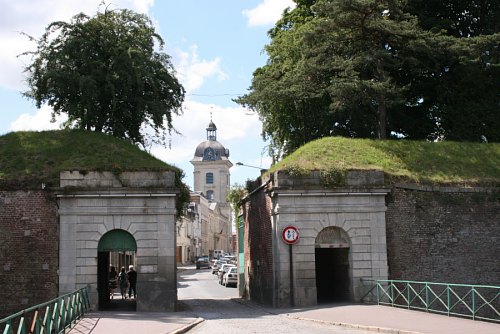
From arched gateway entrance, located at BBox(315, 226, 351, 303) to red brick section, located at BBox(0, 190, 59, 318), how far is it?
931 centimetres

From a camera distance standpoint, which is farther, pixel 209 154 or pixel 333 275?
pixel 209 154

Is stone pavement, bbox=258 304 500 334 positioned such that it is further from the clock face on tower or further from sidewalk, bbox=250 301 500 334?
the clock face on tower

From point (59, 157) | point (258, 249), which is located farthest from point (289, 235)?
point (59, 157)

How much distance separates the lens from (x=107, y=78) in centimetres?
2903

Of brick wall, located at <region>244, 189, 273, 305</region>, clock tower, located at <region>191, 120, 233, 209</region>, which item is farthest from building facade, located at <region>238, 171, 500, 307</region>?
clock tower, located at <region>191, 120, 233, 209</region>

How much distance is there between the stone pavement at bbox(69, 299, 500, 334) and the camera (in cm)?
1438

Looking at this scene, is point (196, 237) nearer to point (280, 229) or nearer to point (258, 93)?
point (258, 93)

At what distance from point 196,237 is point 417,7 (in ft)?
240

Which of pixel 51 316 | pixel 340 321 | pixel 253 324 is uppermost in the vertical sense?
pixel 51 316

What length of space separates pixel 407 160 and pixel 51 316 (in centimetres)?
1583

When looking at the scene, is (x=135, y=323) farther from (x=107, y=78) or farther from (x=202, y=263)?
(x=202, y=263)

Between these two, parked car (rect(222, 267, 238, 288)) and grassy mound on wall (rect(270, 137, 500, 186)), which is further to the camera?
parked car (rect(222, 267, 238, 288))

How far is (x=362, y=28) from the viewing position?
2923 cm

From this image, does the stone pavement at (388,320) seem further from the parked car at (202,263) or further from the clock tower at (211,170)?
the clock tower at (211,170)
